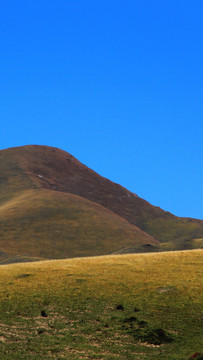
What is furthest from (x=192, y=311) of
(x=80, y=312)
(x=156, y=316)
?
(x=80, y=312)

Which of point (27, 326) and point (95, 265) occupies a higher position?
point (95, 265)

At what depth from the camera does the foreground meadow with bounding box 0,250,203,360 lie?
41.3 meters

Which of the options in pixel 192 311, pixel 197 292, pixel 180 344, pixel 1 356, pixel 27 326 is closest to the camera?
pixel 1 356

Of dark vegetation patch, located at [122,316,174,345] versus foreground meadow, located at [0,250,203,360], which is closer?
foreground meadow, located at [0,250,203,360]

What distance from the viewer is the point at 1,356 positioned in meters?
38.1

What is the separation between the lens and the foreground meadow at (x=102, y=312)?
41312 mm

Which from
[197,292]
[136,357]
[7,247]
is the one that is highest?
[7,247]

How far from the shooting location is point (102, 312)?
164 ft

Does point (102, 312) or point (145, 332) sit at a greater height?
point (102, 312)

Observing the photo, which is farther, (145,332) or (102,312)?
(102,312)

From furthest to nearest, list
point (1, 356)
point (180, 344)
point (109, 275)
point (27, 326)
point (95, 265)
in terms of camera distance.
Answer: point (95, 265) → point (109, 275) → point (27, 326) → point (180, 344) → point (1, 356)

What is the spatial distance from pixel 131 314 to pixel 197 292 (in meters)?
9.46

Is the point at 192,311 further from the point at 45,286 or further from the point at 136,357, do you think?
the point at 45,286

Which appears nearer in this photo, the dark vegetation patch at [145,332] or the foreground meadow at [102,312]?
the foreground meadow at [102,312]
